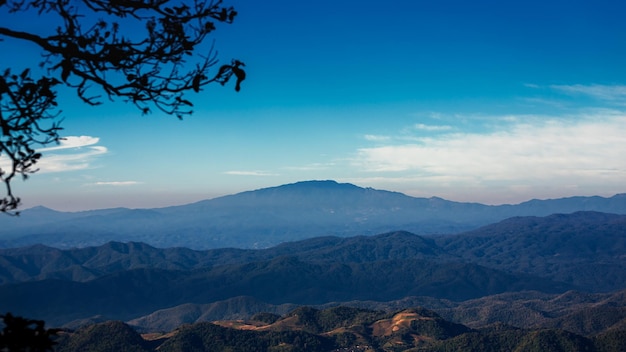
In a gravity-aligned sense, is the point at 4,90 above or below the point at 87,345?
above

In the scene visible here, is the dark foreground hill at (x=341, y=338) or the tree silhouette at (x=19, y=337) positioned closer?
the tree silhouette at (x=19, y=337)

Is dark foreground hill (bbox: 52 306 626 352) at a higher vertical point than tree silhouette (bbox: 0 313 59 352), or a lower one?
lower

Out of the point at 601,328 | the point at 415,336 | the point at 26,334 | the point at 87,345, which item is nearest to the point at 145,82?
the point at 26,334

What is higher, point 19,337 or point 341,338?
point 19,337

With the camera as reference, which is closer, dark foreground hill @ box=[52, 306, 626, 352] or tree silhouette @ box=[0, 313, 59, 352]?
tree silhouette @ box=[0, 313, 59, 352]

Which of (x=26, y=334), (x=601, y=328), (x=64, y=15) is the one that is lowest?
(x=601, y=328)

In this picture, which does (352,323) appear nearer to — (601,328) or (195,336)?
(195,336)

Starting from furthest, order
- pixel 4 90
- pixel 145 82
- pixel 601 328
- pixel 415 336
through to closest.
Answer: pixel 601 328
pixel 415 336
pixel 145 82
pixel 4 90

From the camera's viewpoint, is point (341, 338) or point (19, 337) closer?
point (19, 337)
